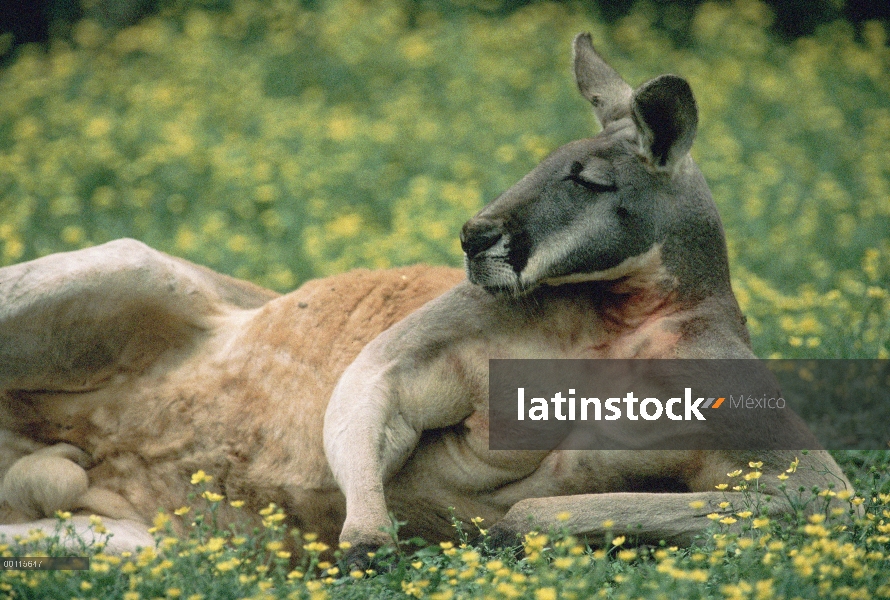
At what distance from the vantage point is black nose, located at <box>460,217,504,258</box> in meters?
3.53

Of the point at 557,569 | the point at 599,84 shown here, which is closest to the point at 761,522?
the point at 557,569

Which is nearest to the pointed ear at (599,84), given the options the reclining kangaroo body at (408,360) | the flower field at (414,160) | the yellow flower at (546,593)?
the reclining kangaroo body at (408,360)

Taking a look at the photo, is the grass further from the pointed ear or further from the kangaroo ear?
the pointed ear

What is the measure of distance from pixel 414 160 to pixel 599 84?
14.9 ft

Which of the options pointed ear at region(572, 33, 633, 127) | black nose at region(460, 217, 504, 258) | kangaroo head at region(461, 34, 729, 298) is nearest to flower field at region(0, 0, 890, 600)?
kangaroo head at region(461, 34, 729, 298)

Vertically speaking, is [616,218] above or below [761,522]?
above

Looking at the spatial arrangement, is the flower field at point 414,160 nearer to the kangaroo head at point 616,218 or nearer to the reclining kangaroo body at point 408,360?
the reclining kangaroo body at point 408,360

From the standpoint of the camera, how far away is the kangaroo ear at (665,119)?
11.6ft

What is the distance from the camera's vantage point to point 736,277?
6875 millimetres

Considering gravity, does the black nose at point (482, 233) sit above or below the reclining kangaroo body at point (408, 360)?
above

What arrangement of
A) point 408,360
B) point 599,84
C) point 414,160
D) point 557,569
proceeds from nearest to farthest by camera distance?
point 557,569 → point 408,360 → point 599,84 → point 414,160

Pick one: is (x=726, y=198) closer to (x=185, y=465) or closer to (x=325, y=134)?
(x=325, y=134)

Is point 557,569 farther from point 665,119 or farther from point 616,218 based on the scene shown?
point 665,119

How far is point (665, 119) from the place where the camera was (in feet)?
11.7
